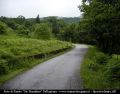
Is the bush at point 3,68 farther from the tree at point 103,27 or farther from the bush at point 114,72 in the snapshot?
the tree at point 103,27

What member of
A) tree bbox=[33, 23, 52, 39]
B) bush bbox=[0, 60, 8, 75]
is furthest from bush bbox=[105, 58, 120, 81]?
tree bbox=[33, 23, 52, 39]

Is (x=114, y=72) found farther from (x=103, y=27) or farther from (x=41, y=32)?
(x=41, y=32)

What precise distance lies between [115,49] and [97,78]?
26425 mm

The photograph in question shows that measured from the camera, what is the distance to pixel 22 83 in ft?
63.5

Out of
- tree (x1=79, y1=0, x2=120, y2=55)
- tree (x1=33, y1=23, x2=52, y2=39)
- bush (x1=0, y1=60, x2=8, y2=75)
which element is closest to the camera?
bush (x1=0, y1=60, x2=8, y2=75)

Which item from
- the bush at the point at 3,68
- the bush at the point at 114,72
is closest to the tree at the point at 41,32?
the bush at the point at 3,68

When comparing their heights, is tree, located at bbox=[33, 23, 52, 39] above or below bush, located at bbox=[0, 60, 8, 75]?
below

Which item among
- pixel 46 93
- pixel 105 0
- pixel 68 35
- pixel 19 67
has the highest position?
pixel 105 0

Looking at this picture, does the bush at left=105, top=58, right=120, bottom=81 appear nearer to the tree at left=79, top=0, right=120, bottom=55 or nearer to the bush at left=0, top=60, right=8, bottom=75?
the bush at left=0, top=60, right=8, bottom=75

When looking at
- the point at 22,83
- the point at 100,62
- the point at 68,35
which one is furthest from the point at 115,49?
the point at 68,35

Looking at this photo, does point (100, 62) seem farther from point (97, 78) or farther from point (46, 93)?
point (46, 93)

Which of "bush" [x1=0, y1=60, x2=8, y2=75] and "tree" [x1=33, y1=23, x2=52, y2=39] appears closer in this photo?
"bush" [x1=0, y1=60, x2=8, y2=75]

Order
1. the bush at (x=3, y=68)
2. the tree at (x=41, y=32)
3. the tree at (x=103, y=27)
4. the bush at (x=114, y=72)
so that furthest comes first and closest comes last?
the tree at (x=41, y=32)
the tree at (x=103, y=27)
the bush at (x=3, y=68)
the bush at (x=114, y=72)

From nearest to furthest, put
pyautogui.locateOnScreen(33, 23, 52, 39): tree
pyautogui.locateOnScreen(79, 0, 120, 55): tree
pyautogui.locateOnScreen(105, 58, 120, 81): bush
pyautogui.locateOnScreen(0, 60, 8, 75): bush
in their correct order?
pyautogui.locateOnScreen(105, 58, 120, 81): bush → pyautogui.locateOnScreen(0, 60, 8, 75): bush → pyautogui.locateOnScreen(79, 0, 120, 55): tree → pyautogui.locateOnScreen(33, 23, 52, 39): tree
